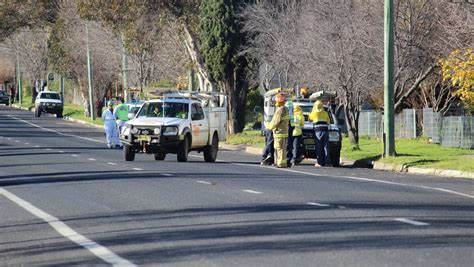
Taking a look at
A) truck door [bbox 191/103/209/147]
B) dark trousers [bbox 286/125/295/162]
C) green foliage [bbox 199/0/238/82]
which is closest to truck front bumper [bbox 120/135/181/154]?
truck door [bbox 191/103/209/147]

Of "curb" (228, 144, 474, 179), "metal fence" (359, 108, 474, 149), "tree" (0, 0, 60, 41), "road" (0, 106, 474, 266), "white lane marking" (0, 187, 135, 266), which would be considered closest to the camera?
"white lane marking" (0, 187, 135, 266)

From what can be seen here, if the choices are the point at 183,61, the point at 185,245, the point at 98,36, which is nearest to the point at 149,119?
the point at 185,245

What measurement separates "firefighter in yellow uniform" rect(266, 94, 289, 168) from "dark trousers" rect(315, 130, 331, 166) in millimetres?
1022

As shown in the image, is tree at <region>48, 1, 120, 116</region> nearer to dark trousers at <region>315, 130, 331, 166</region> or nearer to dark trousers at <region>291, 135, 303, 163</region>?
dark trousers at <region>291, 135, 303, 163</region>

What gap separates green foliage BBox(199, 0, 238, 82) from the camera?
43.3 m

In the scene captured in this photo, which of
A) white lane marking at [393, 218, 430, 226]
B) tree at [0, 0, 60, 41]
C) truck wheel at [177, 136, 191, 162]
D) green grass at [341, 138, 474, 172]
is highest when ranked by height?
tree at [0, 0, 60, 41]

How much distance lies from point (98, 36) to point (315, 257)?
56445mm

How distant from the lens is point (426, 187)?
19766 millimetres

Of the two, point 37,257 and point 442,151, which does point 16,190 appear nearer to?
point 37,257

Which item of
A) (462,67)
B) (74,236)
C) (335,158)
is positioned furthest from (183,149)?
(74,236)

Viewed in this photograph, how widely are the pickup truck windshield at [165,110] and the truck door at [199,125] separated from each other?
30 cm

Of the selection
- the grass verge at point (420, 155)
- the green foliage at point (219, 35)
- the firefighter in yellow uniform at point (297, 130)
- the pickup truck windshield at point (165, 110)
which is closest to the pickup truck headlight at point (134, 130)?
the pickup truck windshield at point (165, 110)

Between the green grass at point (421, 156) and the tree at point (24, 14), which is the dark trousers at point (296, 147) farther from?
the tree at point (24, 14)

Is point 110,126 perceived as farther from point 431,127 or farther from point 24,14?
point 24,14
